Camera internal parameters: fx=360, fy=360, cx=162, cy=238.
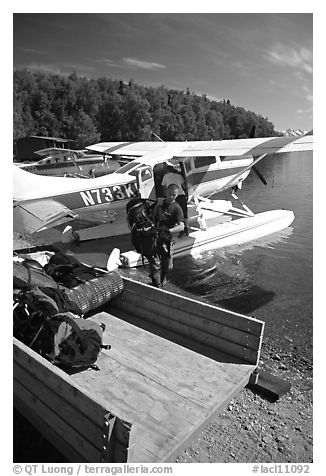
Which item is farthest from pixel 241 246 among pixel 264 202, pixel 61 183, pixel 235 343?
pixel 264 202

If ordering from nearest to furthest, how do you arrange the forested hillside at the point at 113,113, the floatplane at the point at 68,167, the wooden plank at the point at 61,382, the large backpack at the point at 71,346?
the wooden plank at the point at 61,382 → the large backpack at the point at 71,346 → the floatplane at the point at 68,167 → the forested hillside at the point at 113,113

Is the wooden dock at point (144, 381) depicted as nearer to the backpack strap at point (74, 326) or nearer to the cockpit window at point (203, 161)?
the backpack strap at point (74, 326)

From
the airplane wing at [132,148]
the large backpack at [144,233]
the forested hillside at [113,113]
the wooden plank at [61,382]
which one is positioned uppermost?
the forested hillside at [113,113]

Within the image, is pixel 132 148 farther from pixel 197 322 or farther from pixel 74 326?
pixel 74 326

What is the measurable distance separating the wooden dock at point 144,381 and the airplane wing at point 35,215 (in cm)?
348

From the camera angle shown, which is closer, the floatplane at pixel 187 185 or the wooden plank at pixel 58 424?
the wooden plank at pixel 58 424

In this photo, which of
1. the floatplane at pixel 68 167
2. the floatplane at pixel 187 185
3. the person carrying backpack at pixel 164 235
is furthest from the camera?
the floatplane at pixel 68 167

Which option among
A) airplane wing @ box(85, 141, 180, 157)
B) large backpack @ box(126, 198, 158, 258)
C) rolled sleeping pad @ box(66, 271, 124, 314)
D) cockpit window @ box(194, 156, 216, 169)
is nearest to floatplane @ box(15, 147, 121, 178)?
airplane wing @ box(85, 141, 180, 157)

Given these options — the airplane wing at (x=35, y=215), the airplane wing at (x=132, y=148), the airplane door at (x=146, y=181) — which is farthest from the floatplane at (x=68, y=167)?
the airplane wing at (x=35, y=215)

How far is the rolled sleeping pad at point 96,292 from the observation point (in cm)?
322

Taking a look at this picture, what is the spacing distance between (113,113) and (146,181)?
29540 millimetres

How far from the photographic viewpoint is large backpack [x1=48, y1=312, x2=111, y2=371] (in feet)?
8.18
